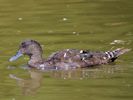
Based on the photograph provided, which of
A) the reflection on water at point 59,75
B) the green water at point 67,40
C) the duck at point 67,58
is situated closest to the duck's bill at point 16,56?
the duck at point 67,58

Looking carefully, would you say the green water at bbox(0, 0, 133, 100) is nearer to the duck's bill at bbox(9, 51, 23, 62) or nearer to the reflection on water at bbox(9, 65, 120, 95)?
the reflection on water at bbox(9, 65, 120, 95)

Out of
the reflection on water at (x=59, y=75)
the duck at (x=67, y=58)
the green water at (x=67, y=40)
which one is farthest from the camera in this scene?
the duck at (x=67, y=58)

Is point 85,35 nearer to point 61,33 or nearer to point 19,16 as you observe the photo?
point 61,33

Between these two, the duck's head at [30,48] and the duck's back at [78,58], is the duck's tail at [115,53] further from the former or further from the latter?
the duck's head at [30,48]

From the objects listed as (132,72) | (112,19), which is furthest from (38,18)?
(132,72)

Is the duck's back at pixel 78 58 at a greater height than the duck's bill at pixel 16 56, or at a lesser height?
lesser

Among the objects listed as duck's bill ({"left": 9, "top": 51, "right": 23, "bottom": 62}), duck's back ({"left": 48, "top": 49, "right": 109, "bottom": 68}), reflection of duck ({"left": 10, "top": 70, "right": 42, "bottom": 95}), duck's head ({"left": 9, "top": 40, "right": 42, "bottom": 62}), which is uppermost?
duck's head ({"left": 9, "top": 40, "right": 42, "bottom": 62})

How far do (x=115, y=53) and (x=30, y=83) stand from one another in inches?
79.0

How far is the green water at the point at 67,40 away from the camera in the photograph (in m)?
11.7

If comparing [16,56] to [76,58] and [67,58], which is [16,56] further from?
[76,58]

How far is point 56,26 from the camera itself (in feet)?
56.5

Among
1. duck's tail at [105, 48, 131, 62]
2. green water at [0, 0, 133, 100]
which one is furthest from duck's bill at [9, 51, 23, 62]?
duck's tail at [105, 48, 131, 62]

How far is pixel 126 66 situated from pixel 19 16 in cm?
620

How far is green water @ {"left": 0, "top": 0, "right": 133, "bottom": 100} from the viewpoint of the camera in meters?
11.7
